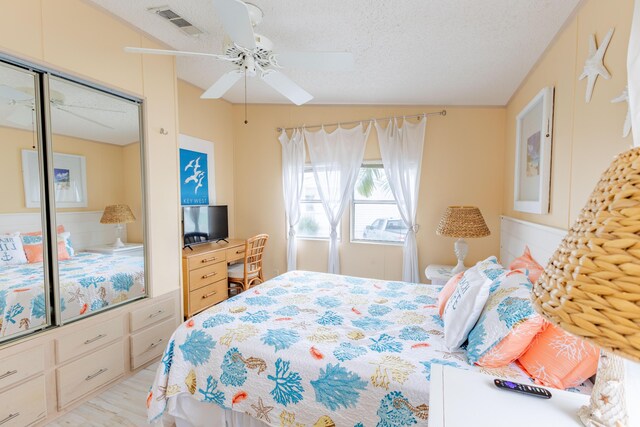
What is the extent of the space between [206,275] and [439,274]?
2484 millimetres

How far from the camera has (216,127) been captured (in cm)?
408

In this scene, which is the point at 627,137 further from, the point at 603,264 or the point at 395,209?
the point at 395,209

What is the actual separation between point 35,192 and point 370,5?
230 centimetres

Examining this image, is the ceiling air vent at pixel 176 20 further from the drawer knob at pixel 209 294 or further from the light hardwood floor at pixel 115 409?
the light hardwood floor at pixel 115 409

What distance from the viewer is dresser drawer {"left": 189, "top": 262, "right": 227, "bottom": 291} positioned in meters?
3.17

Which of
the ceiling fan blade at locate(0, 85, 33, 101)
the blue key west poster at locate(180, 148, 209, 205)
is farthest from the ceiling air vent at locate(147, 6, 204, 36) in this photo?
the blue key west poster at locate(180, 148, 209, 205)

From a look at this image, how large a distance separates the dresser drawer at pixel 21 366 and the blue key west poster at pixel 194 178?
2.02 metres

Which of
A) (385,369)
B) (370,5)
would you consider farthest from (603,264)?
(370,5)

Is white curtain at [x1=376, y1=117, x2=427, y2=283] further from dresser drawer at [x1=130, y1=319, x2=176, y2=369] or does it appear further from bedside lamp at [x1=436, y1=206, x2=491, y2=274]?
dresser drawer at [x1=130, y1=319, x2=176, y2=369]

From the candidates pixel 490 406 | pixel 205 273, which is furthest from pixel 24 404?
pixel 490 406

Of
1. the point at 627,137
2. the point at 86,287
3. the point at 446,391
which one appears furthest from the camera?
the point at 86,287

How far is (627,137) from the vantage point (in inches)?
48.9

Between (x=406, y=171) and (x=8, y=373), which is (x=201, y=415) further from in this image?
(x=406, y=171)

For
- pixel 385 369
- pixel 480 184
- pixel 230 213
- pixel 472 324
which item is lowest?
pixel 385 369
